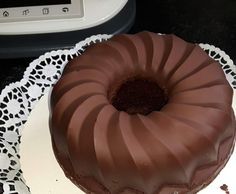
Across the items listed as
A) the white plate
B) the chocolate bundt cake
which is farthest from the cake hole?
the white plate

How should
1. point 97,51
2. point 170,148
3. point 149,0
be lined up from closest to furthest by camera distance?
1. point 170,148
2. point 97,51
3. point 149,0

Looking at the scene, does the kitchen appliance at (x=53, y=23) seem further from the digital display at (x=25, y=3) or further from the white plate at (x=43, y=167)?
the white plate at (x=43, y=167)

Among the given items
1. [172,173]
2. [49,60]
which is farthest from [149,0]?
[172,173]

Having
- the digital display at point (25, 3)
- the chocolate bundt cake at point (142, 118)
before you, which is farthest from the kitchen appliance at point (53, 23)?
the chocolate bundt cake at point (142, 118)

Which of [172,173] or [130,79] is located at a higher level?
[130,79]

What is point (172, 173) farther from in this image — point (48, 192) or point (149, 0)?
point (149, 0)

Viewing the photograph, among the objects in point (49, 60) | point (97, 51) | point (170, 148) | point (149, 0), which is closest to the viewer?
point (170, 148)

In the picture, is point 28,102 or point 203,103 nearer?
point 203,103

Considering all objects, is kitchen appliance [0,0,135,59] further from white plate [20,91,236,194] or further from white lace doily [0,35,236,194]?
white plate [20,91,236,194]
